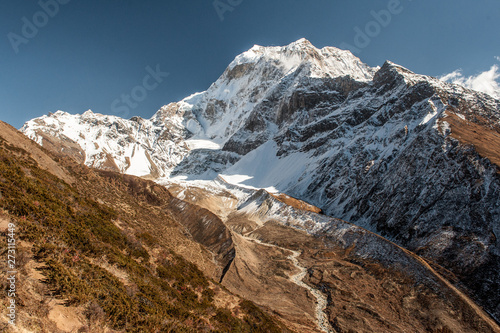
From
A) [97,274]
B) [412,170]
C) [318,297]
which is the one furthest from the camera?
[412,170]

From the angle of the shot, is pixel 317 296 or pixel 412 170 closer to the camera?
pixel 317 296

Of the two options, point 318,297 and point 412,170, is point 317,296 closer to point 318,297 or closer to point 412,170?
point 318,297

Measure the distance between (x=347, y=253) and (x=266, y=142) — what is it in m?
143

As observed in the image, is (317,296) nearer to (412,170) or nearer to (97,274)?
(97,274)

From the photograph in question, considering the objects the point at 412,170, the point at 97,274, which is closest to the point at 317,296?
the point at 97,274

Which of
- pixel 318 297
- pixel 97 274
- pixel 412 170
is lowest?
pixel 97 274

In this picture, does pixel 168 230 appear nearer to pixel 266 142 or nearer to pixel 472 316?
pixel 472 316

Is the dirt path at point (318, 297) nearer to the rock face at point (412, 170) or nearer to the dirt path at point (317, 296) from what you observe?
the dirt path at point (317, 296)

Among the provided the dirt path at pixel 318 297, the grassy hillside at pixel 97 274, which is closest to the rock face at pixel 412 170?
the dirt path at pixel 318 297

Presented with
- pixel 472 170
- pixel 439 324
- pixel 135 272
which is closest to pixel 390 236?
pixel 472 170

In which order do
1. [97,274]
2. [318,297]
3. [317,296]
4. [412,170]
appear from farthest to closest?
[412,170] < [317,296] < [318,297] < [97,274]

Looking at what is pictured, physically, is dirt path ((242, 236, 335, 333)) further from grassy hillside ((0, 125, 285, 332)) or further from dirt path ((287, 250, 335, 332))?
grassy hillside ((0, 125, 285, 332))

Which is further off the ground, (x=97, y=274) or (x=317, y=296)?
(x=317, y=296)

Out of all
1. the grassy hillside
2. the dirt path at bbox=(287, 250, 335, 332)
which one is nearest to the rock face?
the dirt path at bbox=(287, 250, 335, 332)
